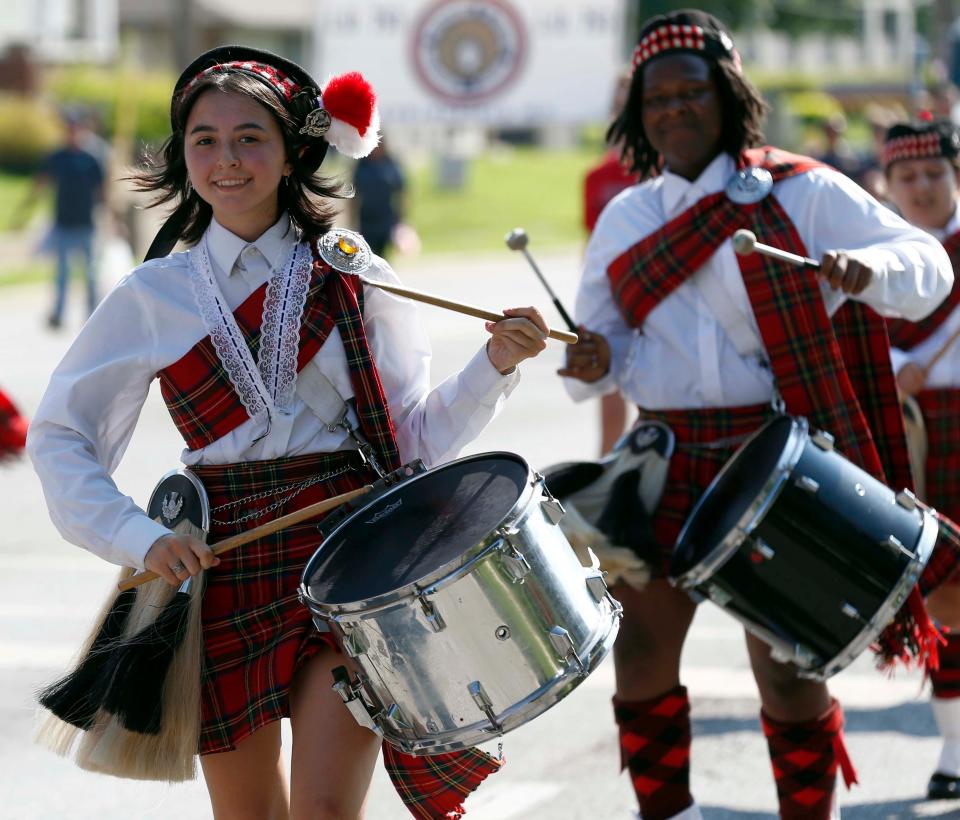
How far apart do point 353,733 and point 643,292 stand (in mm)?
1453

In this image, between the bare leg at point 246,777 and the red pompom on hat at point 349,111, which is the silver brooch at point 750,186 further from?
the bare leg at point 246,777

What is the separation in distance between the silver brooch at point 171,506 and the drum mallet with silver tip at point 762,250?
4.08 ft

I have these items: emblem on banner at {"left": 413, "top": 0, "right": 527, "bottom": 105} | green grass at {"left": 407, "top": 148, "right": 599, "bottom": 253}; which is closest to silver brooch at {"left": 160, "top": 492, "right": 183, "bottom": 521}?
green grass at {"left": 407, "top": 148, "right": 599, "bottom": 253}

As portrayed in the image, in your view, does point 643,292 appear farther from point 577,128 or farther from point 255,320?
point 577,128

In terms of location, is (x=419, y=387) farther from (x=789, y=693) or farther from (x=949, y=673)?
(x=949, y=673)

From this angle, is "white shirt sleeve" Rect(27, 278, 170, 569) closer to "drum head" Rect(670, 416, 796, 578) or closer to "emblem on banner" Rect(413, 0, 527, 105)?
"drum head" Rect(670, 416, 796, 578)

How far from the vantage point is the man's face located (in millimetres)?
4117

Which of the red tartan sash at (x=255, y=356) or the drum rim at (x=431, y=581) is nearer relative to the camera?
the drum rim at (x=431, y=581)

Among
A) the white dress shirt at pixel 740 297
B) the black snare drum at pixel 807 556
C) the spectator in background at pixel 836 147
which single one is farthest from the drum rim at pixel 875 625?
the spectator in background at pixel 836 147

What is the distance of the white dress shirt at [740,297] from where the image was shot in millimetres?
4023

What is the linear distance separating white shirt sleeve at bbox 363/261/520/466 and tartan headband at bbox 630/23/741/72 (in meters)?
1.07

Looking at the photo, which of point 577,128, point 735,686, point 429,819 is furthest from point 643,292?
point 577,128

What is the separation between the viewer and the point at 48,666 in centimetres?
592

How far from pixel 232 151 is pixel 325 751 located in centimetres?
115
